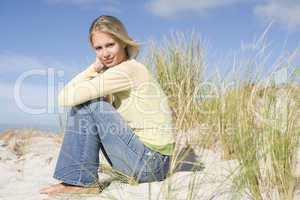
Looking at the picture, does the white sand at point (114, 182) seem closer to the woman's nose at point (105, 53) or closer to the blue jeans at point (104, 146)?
the blue jeans at point (104, 146)

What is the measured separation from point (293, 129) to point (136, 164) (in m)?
0.86

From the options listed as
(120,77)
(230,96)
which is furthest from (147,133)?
(230,96)

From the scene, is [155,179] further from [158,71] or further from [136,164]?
[158,71]

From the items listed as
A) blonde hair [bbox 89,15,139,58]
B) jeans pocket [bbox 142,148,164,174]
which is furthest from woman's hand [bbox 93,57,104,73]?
jeans pocket [bbox 142,148,164,174]

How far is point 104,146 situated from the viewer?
7.82 feet

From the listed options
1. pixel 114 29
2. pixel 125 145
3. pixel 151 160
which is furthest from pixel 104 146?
pixel 114 29

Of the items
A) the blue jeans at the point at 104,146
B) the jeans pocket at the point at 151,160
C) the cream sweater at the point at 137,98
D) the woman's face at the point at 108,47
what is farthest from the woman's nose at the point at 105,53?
the jeans pocket at the point at 151,160

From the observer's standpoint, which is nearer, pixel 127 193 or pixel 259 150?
pixel 259 150

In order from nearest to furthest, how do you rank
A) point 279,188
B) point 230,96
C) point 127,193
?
point 279,188 → point 127,193 → point 230,96

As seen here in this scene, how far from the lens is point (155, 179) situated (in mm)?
2328

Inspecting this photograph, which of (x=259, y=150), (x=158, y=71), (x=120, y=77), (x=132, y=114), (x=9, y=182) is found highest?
(x=158, y=71)

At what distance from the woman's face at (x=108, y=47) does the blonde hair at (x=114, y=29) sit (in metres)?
0.02

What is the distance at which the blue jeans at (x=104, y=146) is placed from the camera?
230 cm

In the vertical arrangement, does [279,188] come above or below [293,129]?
below
